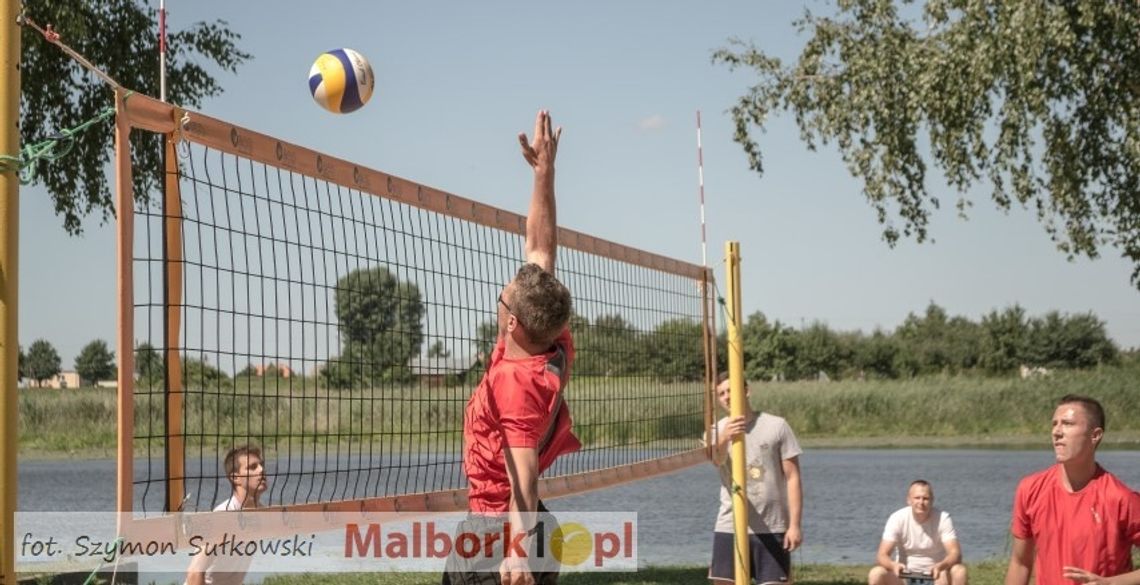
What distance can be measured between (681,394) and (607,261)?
1.85 metres

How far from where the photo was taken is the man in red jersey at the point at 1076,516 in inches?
243

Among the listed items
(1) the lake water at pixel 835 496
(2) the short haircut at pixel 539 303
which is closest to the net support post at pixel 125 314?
(2) the short haircut at pixel 539 303

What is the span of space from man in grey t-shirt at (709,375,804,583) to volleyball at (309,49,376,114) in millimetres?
3416

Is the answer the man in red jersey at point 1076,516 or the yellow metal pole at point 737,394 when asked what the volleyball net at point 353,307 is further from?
the man in red jersey at point 1076,516

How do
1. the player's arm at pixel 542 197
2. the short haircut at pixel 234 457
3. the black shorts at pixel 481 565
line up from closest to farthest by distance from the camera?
1. the black shorts at pixel 481 565
2. the player's arm at pixel 542 197
3. the short haircut at pixel 234 457

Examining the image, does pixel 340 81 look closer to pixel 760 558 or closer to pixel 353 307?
pixel 353 307

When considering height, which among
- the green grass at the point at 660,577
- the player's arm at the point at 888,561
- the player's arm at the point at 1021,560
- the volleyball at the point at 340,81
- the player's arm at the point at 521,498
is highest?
the volleyball at the point at 340,81

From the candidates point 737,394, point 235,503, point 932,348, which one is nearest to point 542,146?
point 235,503

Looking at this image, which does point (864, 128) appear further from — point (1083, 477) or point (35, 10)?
point (1083, 477)

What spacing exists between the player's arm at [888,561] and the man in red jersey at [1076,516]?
3.91 meters

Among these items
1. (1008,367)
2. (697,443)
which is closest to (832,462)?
(697,443)

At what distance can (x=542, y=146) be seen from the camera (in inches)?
204

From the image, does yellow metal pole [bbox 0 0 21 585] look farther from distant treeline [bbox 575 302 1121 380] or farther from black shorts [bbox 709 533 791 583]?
distant treeline [bbox 575 302 1121 380]

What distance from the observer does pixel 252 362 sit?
6.43m
